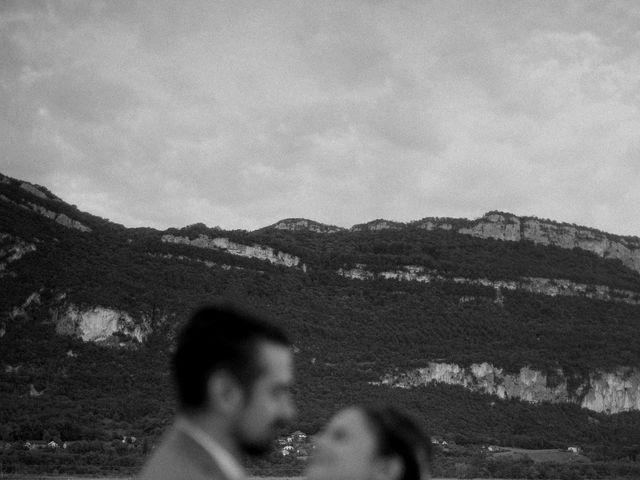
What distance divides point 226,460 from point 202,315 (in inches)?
10.6

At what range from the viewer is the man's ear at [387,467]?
1.87 metres

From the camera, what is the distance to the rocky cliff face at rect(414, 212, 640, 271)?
133375 mm

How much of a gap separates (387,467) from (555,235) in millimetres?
138639

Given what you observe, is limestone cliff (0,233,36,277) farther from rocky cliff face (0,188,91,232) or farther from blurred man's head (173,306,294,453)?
blurred man's head (173,306,294,453)

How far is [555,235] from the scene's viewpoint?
135125 millimetres

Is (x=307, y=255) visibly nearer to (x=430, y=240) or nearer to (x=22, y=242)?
(x=430, y=240)

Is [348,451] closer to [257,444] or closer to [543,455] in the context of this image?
[257,444]

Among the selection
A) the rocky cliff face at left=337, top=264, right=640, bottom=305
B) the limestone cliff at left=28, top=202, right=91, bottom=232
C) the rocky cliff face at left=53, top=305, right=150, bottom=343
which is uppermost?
the rocky cliff face at left=337, top=264, right=640, bottom=305

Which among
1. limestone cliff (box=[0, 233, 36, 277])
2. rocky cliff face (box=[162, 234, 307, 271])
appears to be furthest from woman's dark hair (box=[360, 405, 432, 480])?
rocky cliff face (box=[162, 234, 307, 271])

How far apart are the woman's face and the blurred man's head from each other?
31cm

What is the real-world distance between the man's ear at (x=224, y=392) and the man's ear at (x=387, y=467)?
484 mm

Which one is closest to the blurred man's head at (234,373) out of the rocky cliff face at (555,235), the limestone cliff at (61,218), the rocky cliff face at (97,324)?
the rocky cliff face at (97,324)

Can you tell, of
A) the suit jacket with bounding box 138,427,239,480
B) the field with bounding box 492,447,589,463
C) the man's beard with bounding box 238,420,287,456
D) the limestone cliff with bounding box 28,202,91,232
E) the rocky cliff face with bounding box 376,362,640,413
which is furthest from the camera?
the limestone cliff with bounding box 28,202,91,232

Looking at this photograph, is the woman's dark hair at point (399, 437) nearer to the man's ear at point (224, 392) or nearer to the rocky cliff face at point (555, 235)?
the man's ear at point (224, 392)
